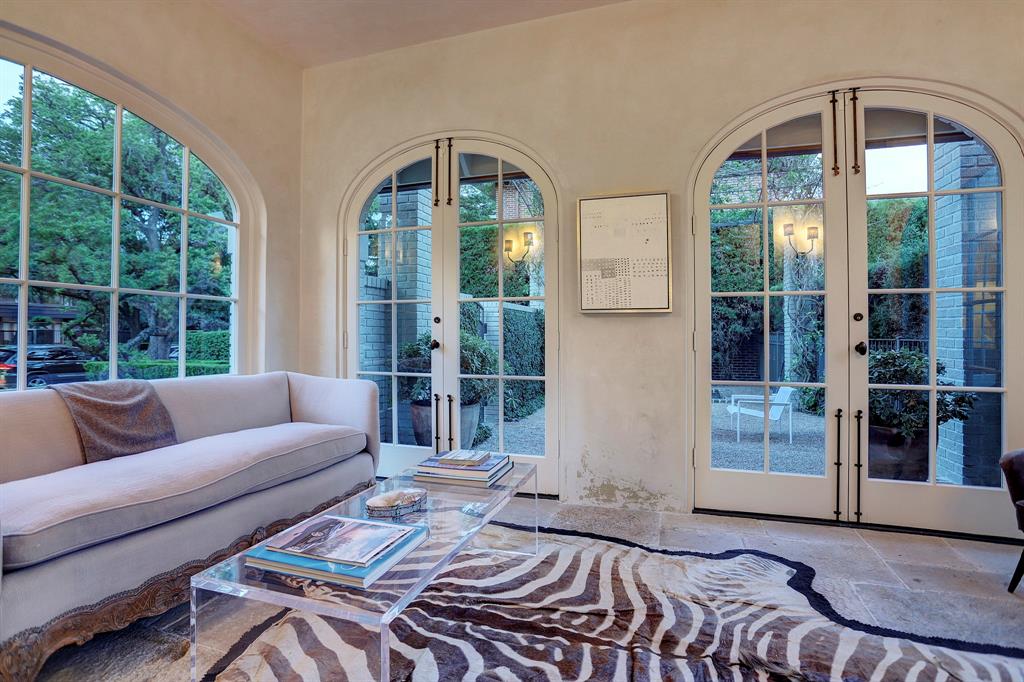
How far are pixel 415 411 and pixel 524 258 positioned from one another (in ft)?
4.15

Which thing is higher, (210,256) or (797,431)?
(210,256)

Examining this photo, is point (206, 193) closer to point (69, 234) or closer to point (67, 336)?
point (69, 234)

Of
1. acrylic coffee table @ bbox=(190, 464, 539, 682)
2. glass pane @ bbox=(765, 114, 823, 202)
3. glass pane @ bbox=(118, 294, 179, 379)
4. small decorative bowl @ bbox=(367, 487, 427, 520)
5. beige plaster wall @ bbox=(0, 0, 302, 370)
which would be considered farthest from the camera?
glass pane @ bbox=(765, 114, 823, 202)

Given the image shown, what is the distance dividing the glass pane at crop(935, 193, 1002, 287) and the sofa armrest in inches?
120

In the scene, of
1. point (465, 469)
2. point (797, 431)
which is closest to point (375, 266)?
point (465, 469)

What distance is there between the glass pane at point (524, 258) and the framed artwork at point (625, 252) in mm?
289

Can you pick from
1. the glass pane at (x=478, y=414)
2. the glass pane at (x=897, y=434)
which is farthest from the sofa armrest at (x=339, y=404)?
the glass pane at (x=897, y=434)

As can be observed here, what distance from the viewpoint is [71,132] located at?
7.89 feet

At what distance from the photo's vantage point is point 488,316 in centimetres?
324

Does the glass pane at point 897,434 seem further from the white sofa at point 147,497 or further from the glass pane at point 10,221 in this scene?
the glass pane at point 10,221

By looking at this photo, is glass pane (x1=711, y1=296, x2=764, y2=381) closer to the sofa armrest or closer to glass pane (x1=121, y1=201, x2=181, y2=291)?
the sofa armrest

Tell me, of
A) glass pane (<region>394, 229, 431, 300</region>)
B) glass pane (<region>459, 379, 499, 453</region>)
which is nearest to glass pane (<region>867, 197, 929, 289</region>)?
glass pane (<region>459, 379, 499, 453</region>)

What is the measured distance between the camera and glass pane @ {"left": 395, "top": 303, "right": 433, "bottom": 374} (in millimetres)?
3396

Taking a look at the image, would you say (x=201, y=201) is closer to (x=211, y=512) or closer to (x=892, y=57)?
(x=211, y=512)
